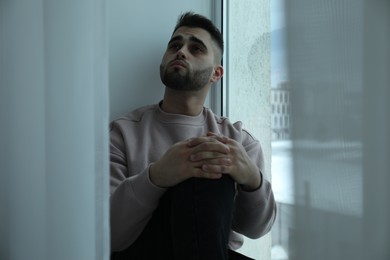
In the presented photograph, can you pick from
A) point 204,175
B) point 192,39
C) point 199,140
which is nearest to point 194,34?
point 192,39

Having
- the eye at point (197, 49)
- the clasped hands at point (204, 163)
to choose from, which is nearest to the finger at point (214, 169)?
the clasped hands at point (204, 163)

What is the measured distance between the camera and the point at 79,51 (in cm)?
63

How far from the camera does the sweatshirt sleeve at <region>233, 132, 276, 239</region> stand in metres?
1.02

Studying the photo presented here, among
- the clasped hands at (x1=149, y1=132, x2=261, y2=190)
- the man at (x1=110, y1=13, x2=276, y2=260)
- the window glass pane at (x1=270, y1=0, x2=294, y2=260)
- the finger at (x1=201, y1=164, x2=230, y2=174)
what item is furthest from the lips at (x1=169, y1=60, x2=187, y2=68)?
the window glass pane at (x1=270, y1=0, x2=294, y2=260)

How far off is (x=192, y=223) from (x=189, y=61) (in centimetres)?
65

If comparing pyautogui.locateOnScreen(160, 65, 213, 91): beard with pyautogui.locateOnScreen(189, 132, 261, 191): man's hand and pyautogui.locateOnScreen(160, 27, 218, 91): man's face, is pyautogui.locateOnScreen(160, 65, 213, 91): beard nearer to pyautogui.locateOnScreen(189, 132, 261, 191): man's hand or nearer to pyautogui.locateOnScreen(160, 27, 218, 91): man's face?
pyautogui.locateOnScreen(160, 27, 218, 91): man's face

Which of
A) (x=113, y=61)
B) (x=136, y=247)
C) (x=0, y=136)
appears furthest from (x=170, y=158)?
(x=113, y=61)

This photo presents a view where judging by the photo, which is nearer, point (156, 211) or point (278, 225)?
A: point (278, 225)

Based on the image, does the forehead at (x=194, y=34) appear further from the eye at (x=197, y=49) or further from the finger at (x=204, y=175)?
the finger at (x=204, y=175)

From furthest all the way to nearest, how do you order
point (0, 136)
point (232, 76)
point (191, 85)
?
point (232, 76) < point (191, 85) < point (0, 136)

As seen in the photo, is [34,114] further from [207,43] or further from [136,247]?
[207,43]

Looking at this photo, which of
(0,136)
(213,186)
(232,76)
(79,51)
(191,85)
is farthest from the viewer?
(232,76)

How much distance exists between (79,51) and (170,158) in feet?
1.18

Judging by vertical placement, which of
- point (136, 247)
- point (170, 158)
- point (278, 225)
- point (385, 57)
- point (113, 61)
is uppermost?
point (113, 61)
